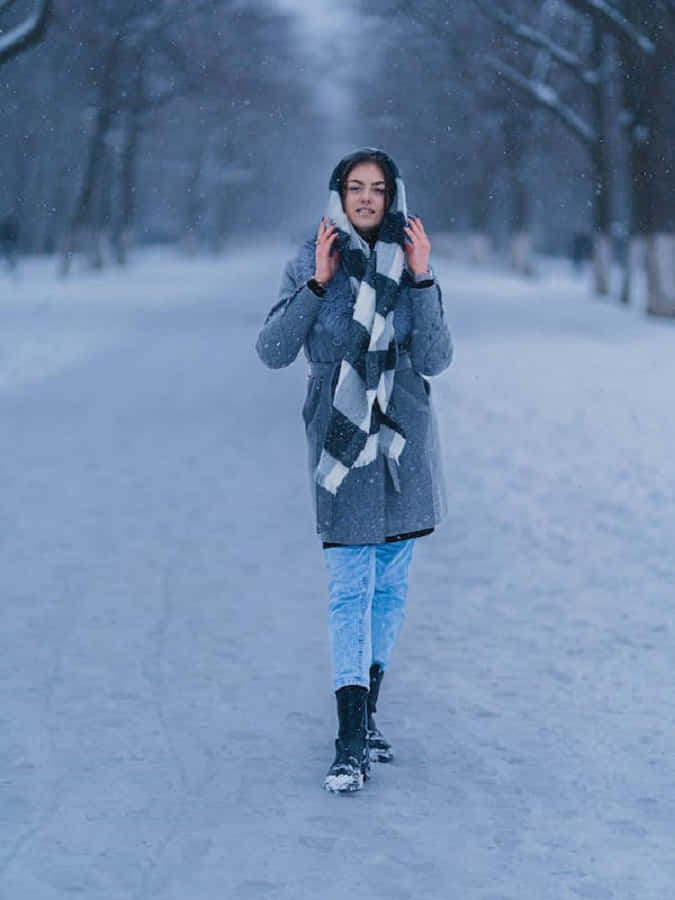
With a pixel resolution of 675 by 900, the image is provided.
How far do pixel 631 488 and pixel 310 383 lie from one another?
4.62 metres

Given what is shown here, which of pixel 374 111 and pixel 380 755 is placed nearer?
pixel 380 755

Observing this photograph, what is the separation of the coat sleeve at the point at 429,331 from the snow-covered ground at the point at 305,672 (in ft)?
3.81

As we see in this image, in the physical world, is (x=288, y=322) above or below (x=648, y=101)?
below

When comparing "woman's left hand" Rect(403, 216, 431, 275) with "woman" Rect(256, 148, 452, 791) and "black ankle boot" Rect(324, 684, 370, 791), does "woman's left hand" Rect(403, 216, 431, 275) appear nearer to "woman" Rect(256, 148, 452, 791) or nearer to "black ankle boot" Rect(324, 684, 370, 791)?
"woman" Rect(256, 148, 452, 791)

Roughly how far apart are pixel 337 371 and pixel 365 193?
487mm

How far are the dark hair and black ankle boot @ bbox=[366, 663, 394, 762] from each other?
139cm

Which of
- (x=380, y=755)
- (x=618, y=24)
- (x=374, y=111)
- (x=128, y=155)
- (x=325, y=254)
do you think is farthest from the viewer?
(x=374, y=111)

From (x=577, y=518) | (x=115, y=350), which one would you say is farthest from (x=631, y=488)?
(x=115, y=350)

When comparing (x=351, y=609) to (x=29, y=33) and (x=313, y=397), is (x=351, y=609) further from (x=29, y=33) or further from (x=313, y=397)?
(x=29, y=33)

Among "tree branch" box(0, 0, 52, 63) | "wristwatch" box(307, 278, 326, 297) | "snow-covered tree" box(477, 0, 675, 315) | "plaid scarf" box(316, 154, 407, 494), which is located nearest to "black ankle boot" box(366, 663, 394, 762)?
"plaid scarf" box(316, 154, 407, 494)

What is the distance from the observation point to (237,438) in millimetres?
11445

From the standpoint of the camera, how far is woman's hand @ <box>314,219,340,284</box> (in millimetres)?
4105

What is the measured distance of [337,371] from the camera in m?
4.22

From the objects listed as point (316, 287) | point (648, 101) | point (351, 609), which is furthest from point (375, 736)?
point (648, 101)
